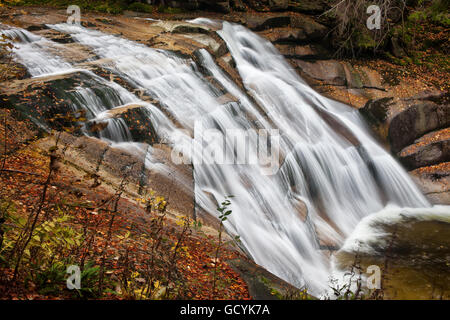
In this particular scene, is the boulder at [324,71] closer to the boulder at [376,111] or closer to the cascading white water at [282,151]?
the cascading white water at [282,151]

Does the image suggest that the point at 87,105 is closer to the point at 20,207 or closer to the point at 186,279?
the point at 20,207

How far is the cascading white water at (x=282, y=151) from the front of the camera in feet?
24.8

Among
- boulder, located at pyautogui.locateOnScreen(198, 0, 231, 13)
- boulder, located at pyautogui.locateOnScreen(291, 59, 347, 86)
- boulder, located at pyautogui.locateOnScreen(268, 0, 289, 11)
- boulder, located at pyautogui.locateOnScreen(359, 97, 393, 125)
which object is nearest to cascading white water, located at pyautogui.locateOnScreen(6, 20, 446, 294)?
boulder, located at pyautogui.locateOnScreen(359, 97, 393, 125)

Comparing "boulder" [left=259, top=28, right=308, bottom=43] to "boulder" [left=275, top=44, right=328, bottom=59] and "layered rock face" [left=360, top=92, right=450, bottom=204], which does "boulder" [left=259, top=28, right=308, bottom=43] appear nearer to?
"boulder" [left=275, top=44, right=328, bottom=59]

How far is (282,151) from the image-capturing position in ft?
32.3

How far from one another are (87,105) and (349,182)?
25.4 ft

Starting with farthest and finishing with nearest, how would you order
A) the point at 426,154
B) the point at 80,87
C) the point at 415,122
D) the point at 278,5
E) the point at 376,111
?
the point at 278,5
the point at 376,111
the point at 415,122
the point at 426,154
the point at 80,87

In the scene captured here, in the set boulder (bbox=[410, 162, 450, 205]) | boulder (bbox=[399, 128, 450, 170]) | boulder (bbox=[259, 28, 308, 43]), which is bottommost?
boulder (bbox=[410, 162, 450, 205])

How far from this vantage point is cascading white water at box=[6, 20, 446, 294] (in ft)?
24.8

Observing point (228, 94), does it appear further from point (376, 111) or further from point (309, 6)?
point (309, 6)

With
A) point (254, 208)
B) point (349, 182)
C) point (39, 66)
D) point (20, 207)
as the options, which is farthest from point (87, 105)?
point (349, 182)

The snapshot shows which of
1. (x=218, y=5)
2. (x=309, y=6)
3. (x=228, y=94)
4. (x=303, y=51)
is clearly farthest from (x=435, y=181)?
(x=218, y=5)

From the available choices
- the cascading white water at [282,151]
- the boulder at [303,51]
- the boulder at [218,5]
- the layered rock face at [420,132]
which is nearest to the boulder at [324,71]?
the boulder at [303,51]
